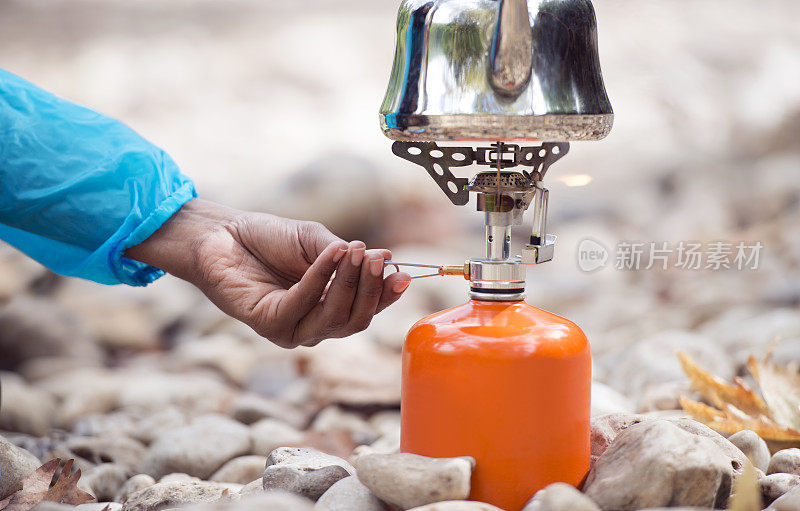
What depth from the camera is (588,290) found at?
10.9 feet

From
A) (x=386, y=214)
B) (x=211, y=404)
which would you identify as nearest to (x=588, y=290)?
(x=386, y=214)

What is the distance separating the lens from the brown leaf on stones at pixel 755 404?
150 cm

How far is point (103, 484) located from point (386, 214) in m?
2.60

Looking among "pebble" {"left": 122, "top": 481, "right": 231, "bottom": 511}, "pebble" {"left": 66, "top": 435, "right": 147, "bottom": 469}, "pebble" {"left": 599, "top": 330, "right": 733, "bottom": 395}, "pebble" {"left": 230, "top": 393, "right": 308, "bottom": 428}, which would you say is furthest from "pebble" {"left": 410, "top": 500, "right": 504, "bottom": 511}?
"pebble" {"left": 230, "top": 393, "right": 308, "bottom": 428}

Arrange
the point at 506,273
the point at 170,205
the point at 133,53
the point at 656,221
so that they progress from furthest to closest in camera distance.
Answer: the point at 133,53
the point at 656,221
the point at 170,205
the point at 506,273

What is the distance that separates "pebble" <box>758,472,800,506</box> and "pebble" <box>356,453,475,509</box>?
423mm

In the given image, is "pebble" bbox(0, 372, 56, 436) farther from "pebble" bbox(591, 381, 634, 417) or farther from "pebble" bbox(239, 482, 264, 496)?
"pebble" bbox(591, 381, 634, 417)

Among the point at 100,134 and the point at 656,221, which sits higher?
the point at 100,134

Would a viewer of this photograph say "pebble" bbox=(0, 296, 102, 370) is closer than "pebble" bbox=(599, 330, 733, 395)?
No

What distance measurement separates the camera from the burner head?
109cm

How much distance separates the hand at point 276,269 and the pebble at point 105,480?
1.29 feet

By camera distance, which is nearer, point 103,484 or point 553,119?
point 553,119

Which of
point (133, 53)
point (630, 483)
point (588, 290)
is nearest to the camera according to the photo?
point (630, 483)

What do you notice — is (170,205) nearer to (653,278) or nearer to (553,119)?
(553,119)
